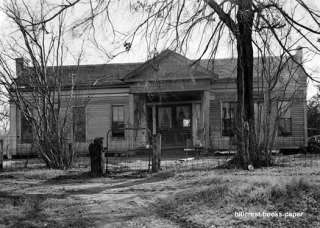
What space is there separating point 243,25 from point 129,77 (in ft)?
40.0

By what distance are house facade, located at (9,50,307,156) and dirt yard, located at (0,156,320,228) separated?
44.2ft

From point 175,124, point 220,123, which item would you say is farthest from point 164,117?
point 220,123

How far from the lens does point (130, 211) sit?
7367 mm

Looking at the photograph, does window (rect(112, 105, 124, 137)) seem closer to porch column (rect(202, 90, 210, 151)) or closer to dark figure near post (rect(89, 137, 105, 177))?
porch column (rect(202, 90, 210, 151))

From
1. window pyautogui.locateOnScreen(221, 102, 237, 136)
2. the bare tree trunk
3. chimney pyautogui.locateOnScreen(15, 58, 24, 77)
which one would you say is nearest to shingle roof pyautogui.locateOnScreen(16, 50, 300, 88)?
window pyautogui.locateOnScreen(221, 102, 237, 136)

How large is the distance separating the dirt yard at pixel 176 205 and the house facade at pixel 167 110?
1348 cm

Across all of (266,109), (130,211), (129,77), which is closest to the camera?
(130,211)

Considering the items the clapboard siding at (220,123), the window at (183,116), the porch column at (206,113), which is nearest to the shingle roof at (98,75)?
the window at (183,116)

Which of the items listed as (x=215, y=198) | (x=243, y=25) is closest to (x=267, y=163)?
(x=243, y=25)

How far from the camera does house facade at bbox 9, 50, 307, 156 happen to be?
75.6 ft

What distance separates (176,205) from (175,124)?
689 inches

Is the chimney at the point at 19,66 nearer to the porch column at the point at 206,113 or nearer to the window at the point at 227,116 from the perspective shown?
the porch column at the point at 206,113

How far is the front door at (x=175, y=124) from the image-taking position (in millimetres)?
24797

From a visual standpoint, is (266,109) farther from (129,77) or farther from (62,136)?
(129,77)
